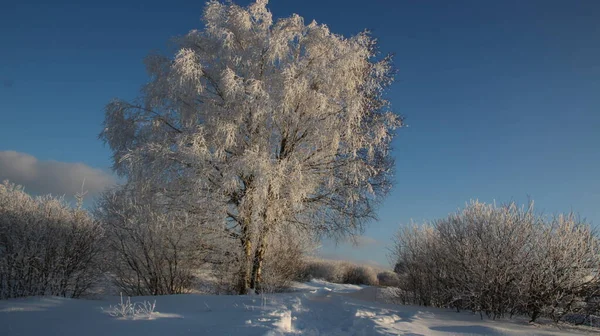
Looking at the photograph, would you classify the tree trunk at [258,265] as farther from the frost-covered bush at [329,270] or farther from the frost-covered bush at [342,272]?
the frost-covered bush at [329,270]

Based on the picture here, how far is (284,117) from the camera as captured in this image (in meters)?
10.7

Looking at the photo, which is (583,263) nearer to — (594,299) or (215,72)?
(594,299)

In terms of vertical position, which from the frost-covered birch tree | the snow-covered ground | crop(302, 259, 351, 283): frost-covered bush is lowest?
the snow-covered ground

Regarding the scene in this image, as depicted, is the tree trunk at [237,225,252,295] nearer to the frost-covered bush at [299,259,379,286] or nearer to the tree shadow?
the tree shadow

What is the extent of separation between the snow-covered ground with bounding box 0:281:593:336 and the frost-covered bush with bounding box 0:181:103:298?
9.57 feet

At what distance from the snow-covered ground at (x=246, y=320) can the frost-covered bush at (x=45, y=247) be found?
292cm

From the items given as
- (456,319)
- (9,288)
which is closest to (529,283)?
(456,319)

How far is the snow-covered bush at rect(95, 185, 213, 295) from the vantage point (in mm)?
10961

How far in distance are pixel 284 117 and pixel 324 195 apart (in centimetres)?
259

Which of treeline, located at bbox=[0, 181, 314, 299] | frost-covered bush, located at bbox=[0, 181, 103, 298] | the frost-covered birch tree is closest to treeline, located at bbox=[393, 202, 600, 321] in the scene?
the frost-covered birch tree

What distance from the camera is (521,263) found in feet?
25.0

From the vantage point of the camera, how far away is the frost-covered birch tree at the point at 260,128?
973 centimetres

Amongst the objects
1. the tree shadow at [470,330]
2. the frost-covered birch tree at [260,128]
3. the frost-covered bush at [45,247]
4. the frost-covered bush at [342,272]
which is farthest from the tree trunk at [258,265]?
the frost-covered bush at [342,272]

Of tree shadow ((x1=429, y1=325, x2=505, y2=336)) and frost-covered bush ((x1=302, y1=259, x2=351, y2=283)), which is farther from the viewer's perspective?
frost-covered bush ((x1=302, y1=259, x2=351, y2=283))
